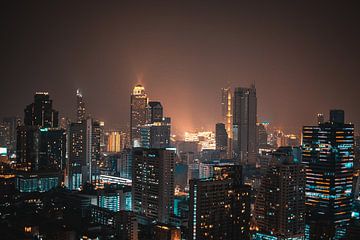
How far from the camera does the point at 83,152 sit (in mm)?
19312

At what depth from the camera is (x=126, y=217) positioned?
470 inches

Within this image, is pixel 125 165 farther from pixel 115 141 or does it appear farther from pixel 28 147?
pixel 115 141

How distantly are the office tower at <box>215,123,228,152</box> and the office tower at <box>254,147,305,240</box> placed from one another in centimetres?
1222

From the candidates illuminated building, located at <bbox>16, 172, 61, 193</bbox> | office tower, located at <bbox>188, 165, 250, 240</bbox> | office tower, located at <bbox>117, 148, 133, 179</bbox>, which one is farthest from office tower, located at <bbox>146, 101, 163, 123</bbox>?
office tower, located at <bbox>188, 165, 250, 240</bbox>

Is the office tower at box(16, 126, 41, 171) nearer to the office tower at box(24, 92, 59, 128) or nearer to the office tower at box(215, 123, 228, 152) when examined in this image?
the office tower at box(24, 92, 59, 128)

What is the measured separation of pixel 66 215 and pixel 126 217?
82.6 inches

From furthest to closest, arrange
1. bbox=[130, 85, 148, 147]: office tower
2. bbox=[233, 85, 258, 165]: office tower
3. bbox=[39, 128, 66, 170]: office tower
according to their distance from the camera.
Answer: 1. bbox=[233, 85, 258, 165]: office tower
2. bbox=[130, 85, 148, 147]: office tower
3. bbox=[39, 128, 66, 170]: office tower

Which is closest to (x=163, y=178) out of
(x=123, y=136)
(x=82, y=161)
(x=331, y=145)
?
(x=331, y=145)

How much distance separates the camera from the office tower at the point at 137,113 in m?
22.8

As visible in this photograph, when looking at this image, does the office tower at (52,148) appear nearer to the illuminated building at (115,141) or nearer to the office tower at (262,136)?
the illuminated building at (115,141)

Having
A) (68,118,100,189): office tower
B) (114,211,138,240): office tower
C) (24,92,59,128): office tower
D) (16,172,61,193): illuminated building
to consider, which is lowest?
(114,211,138,240): office tower

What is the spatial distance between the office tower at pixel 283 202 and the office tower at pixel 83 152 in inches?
301

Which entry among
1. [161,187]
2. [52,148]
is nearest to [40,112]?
[52,148]

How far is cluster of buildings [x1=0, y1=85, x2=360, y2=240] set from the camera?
1117 cm
